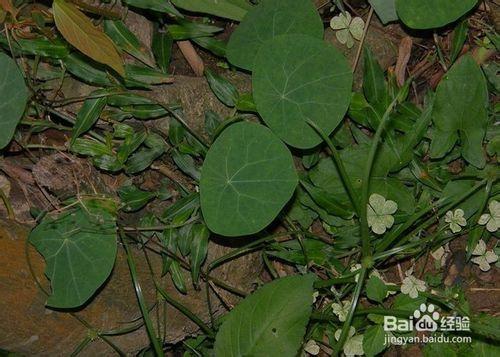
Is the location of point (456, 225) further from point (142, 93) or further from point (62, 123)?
point (62, 123)

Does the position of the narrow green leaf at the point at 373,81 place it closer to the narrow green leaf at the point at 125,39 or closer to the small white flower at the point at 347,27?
the small white flower at the point at 347,27

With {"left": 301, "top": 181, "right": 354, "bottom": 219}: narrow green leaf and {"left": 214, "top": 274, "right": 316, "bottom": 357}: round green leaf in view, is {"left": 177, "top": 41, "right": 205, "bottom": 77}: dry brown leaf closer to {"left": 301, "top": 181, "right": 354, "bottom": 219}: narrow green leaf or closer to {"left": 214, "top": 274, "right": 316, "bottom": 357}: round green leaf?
{"left": 301, "top": 181, "right": 354, "bottom": 219}: narrow green leaf

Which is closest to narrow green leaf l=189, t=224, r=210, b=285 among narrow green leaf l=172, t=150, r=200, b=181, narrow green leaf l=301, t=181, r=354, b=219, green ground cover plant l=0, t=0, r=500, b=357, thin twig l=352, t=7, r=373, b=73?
green ground cover plant l=0, t=0, r=500, b=357

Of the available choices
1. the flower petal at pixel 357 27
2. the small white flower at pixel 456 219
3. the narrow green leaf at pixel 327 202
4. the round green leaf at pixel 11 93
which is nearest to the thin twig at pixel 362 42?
the flower petal at pixel 357 27

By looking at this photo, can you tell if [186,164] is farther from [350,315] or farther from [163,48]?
[350,315]

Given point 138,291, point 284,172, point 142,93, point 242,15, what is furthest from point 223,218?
point 242,15

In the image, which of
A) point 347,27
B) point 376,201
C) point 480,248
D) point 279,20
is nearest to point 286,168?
point 376,201
